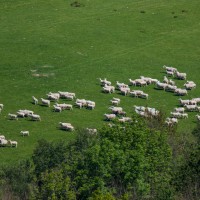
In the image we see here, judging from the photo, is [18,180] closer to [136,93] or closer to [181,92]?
[136,93]

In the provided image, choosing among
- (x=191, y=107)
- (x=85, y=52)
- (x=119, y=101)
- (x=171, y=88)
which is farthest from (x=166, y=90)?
(x=85, y=52)

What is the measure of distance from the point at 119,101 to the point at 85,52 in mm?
12033

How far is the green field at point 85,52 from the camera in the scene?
60.0 m

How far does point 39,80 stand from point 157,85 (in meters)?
8.76

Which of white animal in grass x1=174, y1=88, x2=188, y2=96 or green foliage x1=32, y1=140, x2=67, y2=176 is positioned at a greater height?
green foliage x1=32, y1=140, x2=67, y2=176

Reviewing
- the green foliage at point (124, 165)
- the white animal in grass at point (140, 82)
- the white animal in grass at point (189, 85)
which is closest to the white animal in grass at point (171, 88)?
the white animal in grass at point (189, 85)

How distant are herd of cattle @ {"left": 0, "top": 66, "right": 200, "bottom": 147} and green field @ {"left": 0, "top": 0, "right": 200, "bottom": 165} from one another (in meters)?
0.50

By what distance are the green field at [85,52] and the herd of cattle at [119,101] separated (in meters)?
0.50

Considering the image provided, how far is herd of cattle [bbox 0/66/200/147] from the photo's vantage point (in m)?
57.3

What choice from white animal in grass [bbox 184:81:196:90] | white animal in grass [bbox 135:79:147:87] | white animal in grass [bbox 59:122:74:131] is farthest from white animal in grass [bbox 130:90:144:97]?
white animal in grass [bbox 59:122:74:131]

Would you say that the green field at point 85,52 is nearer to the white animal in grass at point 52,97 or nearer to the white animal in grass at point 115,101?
the white animal in grass at point 115,101

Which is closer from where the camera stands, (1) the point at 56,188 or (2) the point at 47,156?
(1) the point at 56,188

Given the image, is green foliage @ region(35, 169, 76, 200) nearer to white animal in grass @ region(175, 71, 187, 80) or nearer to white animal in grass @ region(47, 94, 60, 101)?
white animal in grass @ region(47, 94, 60, 101)

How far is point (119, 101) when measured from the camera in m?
62.8
